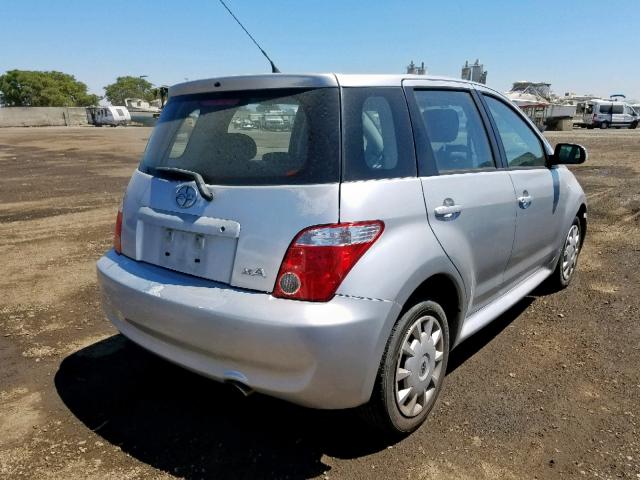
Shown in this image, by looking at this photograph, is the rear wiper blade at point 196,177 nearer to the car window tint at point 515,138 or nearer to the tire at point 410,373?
the tire at point 410,373

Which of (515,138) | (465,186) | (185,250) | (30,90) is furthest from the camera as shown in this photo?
(30,90)

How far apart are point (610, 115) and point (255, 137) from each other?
1876 inches

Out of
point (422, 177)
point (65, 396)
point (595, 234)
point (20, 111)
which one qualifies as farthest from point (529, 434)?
point (20, 111)

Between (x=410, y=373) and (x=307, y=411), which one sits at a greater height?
(x=410, y=373)

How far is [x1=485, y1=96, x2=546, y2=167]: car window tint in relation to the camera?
3.46m

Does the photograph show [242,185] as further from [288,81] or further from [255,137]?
[288,81]

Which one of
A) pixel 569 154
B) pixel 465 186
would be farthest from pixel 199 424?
pixel 569 154

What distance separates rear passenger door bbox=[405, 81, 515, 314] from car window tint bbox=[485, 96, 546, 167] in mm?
213

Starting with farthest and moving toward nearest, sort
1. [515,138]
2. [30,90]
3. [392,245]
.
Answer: [30,90]
[515,138]
[392,245]

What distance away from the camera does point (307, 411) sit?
2.84 m

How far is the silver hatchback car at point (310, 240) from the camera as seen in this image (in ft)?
7.00

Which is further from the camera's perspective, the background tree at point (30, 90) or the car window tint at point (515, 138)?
the background tree at point (30, 90)


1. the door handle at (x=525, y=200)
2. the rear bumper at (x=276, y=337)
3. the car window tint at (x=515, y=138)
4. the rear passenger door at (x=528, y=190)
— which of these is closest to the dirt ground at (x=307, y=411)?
the rear bumper at (x=276, y=337)

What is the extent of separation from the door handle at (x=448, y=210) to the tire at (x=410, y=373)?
44 cm
